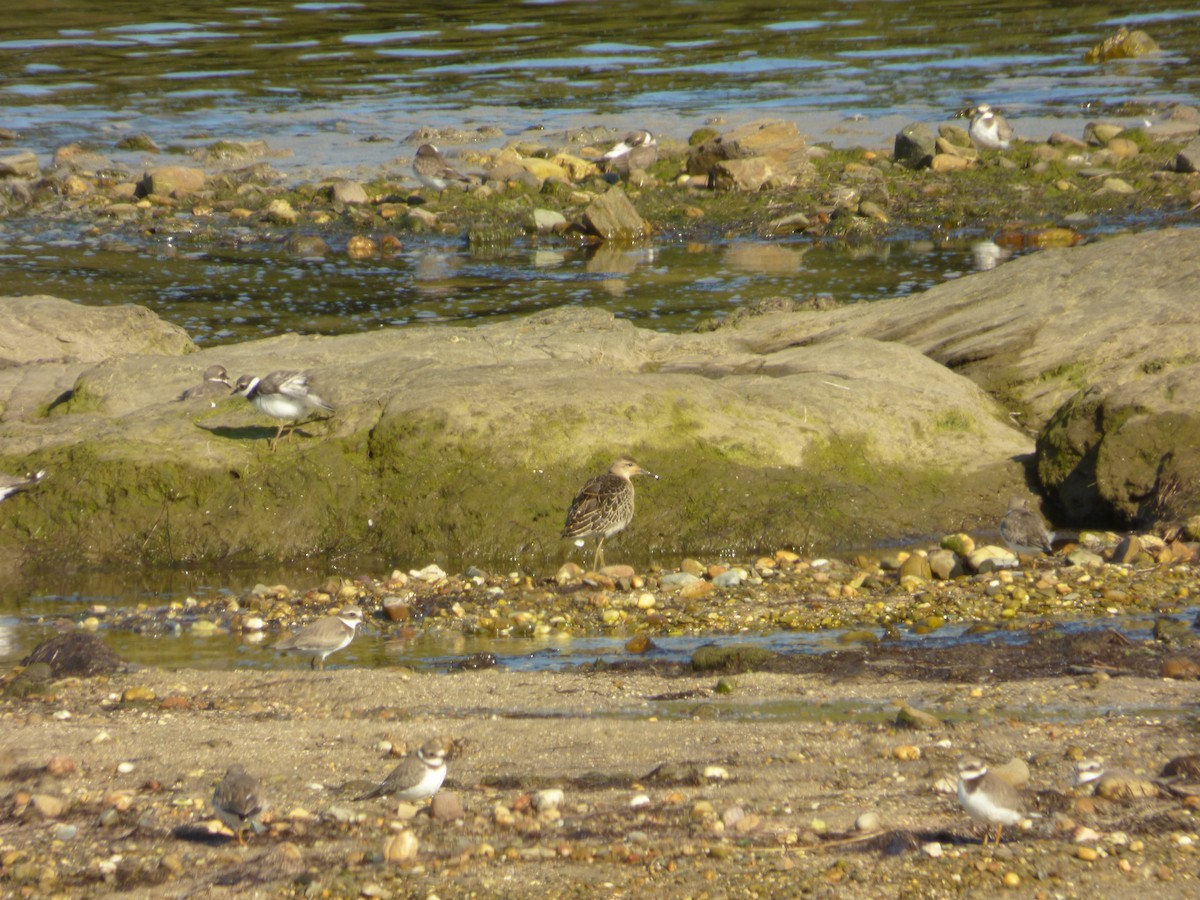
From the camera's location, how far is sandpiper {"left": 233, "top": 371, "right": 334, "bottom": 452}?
9875mm

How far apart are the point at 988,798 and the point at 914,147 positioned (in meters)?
19.2

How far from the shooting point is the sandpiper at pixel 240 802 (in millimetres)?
4953

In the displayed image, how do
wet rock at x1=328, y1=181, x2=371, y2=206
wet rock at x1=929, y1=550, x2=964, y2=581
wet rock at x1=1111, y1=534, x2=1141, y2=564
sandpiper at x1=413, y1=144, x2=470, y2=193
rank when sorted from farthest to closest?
sandpiper at x1=413, y1=144, x2=470, y2=193 → wet rock at x1=328, y1=181, x2=371, y2=206 → wet rock at x1=929, y1=550, x2=964, y2=581 → wet rock at x1=1111, y1=534, x2=1141, y2=564

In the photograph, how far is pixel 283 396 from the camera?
32.5 ft

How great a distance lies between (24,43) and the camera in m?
37.1

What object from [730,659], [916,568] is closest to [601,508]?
[916,568]

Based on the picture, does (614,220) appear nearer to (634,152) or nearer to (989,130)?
(634,152)

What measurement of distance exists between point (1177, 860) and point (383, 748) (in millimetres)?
2871

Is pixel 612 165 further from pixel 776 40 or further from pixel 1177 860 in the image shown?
pixel 1177 860

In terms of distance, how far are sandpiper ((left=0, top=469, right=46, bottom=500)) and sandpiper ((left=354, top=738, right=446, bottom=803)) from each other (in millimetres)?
5445

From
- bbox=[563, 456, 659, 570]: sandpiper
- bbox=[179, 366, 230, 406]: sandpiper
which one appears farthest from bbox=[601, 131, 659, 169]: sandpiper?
bbox=[563, 456, 659, 570]: sandpiper

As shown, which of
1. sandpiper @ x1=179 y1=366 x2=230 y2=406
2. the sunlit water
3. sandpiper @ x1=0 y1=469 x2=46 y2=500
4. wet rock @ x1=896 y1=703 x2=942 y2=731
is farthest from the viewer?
the sunlit water

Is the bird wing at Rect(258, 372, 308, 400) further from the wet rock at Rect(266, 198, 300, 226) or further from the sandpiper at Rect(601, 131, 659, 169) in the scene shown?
the sandpiper at Rect(601, 131, 659, 169)

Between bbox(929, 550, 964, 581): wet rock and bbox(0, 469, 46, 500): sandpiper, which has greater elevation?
bbox(0, 469, 46, 500): sandpiper
